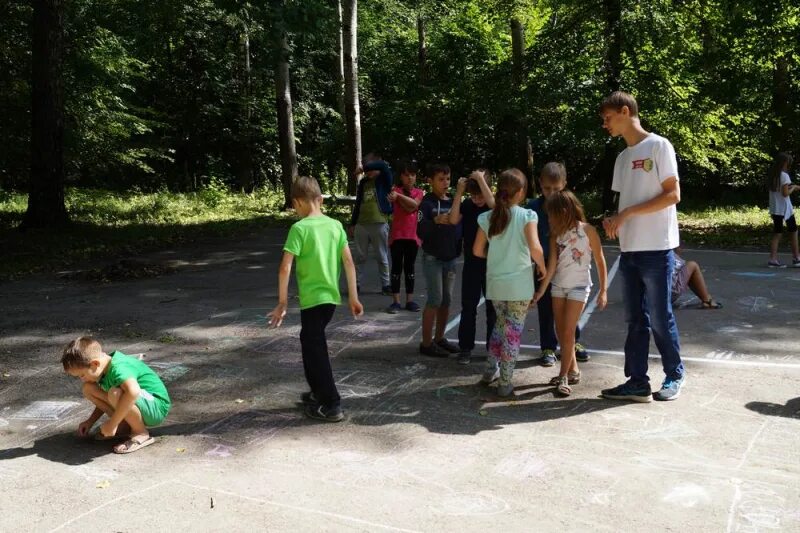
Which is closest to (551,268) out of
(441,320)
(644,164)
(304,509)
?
(644,164)

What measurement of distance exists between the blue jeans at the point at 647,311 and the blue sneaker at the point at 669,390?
39mm

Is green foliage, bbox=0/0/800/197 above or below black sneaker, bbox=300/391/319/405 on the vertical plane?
above

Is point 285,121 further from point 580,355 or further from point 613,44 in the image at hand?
point 580,355

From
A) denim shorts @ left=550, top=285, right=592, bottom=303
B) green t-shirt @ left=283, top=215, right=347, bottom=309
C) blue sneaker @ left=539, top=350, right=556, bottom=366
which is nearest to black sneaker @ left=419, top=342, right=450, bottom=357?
blue sneaker @ left=539, top=350, right=556, bottom=366

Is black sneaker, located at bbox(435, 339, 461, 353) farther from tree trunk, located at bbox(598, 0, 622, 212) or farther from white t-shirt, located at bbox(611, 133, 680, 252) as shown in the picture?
tree trunk, located at bbox(598, 0, 622, 212)

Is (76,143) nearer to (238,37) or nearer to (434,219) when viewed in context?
(238,37)

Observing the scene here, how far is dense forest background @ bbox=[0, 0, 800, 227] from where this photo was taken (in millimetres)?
16156

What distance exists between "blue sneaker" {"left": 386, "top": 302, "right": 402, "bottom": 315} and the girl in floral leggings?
3075 millimetres

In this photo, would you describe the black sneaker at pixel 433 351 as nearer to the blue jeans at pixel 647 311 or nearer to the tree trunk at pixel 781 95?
the blue jeans at pixel 647 311

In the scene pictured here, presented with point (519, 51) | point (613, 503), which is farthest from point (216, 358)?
point (519, 51)

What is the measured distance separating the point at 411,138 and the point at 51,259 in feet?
53.5

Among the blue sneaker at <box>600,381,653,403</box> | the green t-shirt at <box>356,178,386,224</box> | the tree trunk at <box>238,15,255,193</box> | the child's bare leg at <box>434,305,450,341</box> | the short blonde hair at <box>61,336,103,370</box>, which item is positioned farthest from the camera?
the tree trunk at <box>238,15,255,193</box>

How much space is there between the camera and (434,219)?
6.72 m

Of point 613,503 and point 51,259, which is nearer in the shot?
point 613,503
